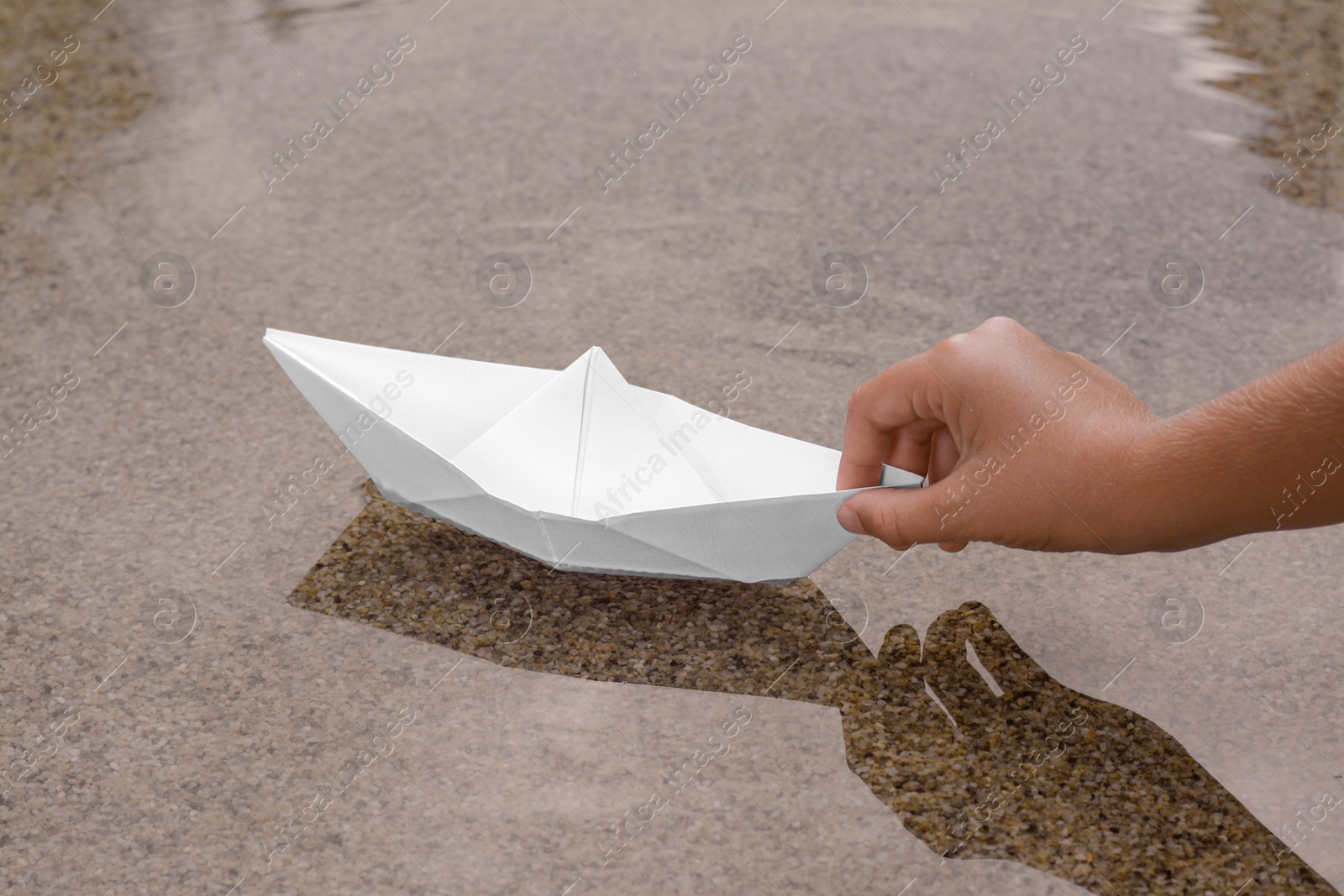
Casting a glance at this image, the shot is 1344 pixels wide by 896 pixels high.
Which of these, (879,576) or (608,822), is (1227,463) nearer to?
(879,576)

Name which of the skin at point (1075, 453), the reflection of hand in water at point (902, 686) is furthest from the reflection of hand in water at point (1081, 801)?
the skin at point (1075, 453)

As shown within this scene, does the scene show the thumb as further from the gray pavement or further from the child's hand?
the gray pavement

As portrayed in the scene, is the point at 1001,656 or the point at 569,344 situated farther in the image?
the point at 569,344

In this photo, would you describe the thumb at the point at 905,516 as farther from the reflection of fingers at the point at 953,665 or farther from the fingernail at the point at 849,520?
the reflection of fingers at the point at 953,665

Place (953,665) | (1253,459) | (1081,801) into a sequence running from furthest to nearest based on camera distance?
(953,665) < (1081,801) < (1253,459)

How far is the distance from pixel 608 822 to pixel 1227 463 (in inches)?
19.6

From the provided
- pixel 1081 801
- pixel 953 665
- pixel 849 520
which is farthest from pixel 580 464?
pixel 1081 801

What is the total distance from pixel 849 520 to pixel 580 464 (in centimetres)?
24

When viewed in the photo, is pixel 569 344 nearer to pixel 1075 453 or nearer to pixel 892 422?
pixel 892 422

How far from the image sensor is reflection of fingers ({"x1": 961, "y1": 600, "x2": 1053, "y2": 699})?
36.9 inches

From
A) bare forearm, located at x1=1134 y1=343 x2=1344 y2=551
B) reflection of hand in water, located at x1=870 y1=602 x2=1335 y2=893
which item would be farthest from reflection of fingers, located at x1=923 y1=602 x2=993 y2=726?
bare forearm, located at x1=1134 y1=343 x2=1344 y2=551

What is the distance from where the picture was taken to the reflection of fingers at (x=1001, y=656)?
94 cm

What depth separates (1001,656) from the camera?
96 centimetres

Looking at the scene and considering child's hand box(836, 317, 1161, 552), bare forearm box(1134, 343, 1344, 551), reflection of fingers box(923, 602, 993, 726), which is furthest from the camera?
reflection of fingers box(923, 602, 993, 726)
